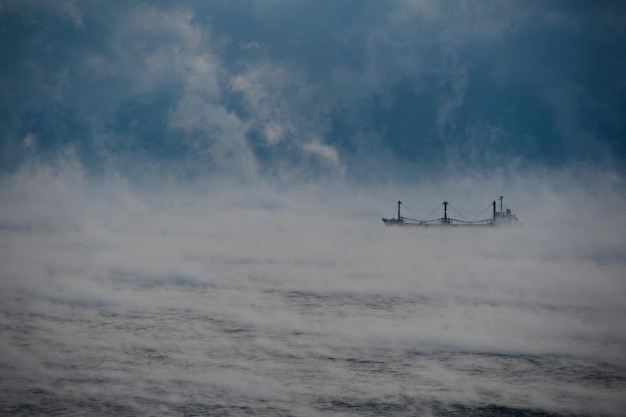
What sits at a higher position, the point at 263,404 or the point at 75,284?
the point at 75,284

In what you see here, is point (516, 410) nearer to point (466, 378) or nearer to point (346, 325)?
point (466, 378)

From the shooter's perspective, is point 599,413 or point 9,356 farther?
point 9,356

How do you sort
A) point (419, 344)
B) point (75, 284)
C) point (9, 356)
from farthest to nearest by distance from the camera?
point (75, 284) → point (419, 344) → point (9, 356)

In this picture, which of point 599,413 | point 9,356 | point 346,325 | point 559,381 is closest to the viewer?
point 599,413

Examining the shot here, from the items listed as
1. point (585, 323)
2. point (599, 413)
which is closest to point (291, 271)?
point (585, 323)

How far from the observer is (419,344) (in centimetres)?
2133

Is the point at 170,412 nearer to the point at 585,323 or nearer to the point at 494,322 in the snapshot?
the point at 494,322

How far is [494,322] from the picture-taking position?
82.9ft

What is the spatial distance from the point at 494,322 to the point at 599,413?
10380mm

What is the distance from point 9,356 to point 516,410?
1989 cm

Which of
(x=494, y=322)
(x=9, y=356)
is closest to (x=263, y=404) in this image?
(x=9, y=356)

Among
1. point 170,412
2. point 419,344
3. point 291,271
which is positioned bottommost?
point 170,412

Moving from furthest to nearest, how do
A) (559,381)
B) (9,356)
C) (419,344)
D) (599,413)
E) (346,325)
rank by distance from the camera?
1. (346,325)
2. (419,344)
3. (9,356)
4. (559,381)
5. (599,413)

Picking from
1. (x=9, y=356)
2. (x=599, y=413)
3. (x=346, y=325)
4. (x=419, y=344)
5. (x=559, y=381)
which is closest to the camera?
(x=599, y=413)
